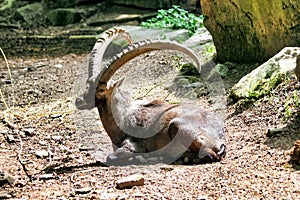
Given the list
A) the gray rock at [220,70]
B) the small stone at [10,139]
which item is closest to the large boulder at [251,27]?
the gray rock at [220,70]

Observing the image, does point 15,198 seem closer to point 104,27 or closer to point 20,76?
point 20,76

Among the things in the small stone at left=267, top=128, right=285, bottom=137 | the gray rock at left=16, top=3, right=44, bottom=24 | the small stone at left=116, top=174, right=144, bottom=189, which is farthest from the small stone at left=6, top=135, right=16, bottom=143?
the gray rock at left=16, top=3, right=44, bottom=24

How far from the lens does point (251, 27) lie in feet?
22.1

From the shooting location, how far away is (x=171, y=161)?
4.53m

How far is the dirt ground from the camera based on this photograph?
3654mm

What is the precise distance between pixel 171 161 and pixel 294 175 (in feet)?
3.70

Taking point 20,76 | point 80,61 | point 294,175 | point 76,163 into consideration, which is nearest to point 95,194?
point 76,163

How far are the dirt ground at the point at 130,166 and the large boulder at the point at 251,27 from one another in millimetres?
407

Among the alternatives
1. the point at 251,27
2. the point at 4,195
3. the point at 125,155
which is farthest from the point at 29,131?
the point at 251,27

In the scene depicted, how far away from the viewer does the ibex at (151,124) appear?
4492 millimetres

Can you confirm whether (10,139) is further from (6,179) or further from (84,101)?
(6,179)

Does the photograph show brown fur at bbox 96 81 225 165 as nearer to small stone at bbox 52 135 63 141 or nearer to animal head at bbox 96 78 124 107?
animal head at bbox 96 78 124 107

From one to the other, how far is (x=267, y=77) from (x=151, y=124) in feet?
4.72

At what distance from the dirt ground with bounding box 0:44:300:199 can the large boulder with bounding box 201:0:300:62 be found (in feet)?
1.33
